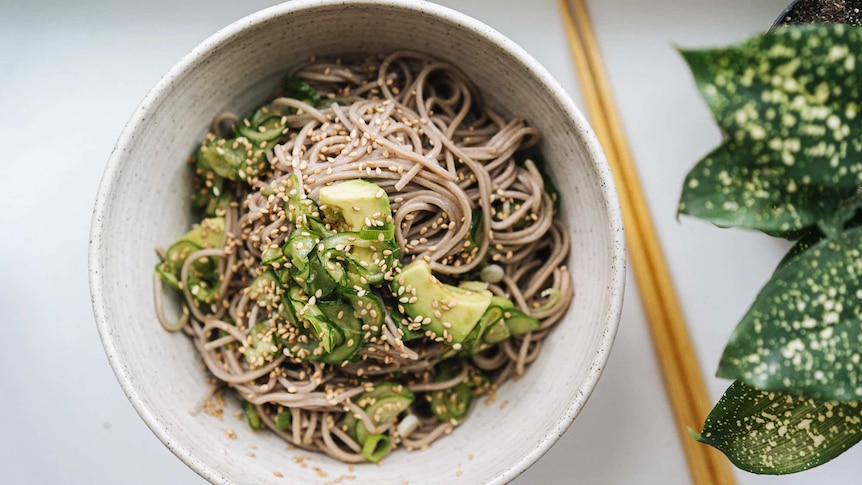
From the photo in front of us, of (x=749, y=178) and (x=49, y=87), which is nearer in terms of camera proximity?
(x=749, y=178)

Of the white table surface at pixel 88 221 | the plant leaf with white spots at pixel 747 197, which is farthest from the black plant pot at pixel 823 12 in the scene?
the plant leaf with white spots at pixel 747 197

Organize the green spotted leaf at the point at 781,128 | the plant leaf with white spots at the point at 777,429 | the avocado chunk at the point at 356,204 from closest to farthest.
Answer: the green spotted leaf at the point at 781,128, the plant leaf with white spots at the point at 777,429, the avocado chunk at the point at 356,204

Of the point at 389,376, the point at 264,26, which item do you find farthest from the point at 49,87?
the point at 389,376

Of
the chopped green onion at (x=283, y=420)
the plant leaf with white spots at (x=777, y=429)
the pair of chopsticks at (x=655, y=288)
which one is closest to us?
the plant leaf with white spots at (x=777, y=429)

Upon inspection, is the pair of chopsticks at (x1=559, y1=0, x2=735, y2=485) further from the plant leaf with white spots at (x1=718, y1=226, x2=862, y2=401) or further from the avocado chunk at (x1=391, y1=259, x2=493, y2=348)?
the plant leaf with white spots at (x1=718, y1=226, x2=862, y2=401)

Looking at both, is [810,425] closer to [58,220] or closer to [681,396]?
[681,396]

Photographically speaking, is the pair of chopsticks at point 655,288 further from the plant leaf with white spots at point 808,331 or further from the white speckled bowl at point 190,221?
the plant leaf with white spots at point 808,331
